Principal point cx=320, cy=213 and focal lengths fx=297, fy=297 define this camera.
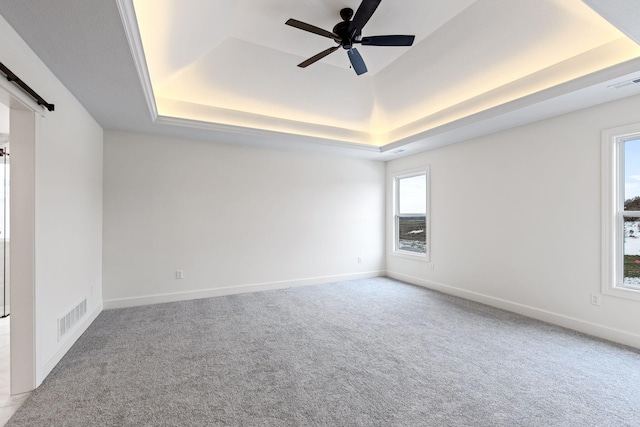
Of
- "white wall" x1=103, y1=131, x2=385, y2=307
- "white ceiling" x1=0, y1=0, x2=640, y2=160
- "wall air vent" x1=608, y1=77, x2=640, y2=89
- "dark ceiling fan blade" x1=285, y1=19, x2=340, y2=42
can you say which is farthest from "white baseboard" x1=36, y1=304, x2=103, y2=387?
"wall air vent" x1=608, y1=77, x2=640, y2=89

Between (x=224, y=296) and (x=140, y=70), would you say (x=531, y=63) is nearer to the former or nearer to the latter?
(x=140, y=70)

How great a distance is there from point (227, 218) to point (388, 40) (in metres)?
3.44

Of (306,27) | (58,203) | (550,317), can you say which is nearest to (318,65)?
(306,27)

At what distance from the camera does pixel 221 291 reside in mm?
4754

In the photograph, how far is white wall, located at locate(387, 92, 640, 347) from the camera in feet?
10.6

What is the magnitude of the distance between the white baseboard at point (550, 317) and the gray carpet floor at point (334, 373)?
0.51 feet

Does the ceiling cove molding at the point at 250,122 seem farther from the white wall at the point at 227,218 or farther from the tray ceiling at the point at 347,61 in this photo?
the white wall at the point at 227,218

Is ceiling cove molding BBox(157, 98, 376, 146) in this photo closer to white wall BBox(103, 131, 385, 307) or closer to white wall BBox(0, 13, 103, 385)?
white wall BBox(103, 131, 385, 307)

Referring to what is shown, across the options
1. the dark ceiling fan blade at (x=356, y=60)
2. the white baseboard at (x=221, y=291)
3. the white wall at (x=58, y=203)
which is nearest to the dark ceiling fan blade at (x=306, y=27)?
the dark ceiling fan blade at (x=356, y=60)

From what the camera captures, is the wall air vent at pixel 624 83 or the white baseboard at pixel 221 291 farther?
the white baseboard at pixel 221 291

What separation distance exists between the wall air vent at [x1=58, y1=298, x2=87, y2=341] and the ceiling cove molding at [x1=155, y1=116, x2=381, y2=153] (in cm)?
234

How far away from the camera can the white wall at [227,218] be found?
13.8 ft

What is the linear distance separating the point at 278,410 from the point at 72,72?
3193 mm

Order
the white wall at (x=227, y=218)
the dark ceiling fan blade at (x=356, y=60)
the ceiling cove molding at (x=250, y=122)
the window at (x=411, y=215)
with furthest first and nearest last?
A: the window at (x=411, y=215) → the white wall at (x=227, y=218) → the ceiling cove molding at (x=250, y=122) → the dark ceiling fan blade at (x=356, y=60)
